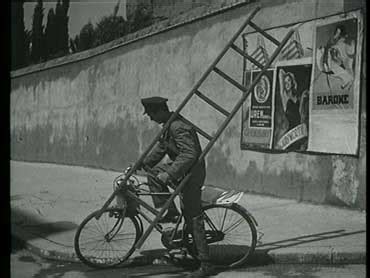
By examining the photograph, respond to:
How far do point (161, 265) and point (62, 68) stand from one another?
9.33 meters

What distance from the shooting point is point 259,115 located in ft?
27.1

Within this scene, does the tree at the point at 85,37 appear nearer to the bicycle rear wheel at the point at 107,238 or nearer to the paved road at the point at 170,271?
the bicycle rear wheel at the point at 107,238

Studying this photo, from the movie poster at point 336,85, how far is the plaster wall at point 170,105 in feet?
0.47

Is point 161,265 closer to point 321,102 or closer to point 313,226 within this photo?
point 313,226

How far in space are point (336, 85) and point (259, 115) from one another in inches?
60.3

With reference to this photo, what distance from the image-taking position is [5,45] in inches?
151

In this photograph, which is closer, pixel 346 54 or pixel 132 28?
pixel 346 54

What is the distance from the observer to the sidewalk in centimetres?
509

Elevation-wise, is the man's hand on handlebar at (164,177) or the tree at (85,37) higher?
the tree at (85,37)

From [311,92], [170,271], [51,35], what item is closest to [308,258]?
[170,271]

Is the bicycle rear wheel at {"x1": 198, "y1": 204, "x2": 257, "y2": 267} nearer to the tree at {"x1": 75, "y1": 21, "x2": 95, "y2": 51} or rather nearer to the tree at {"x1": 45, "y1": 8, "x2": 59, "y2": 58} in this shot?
the tree at {"x1": 45, "y1": 8, "x2": 59, "y2": 58}

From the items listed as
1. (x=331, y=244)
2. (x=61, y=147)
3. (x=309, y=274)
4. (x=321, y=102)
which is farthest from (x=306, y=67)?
(x=61, y=147)

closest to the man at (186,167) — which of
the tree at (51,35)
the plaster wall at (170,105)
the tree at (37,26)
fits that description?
the tree at (37,26)

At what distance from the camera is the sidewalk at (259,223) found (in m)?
5.09
